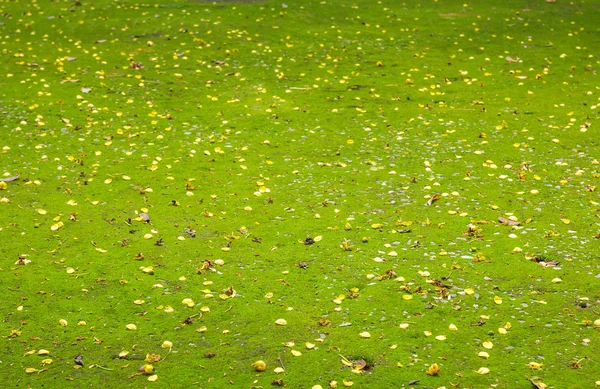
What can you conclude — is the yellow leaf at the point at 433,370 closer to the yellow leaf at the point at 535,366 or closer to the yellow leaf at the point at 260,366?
the yellow leaf at the point at 535,366

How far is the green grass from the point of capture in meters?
5.90

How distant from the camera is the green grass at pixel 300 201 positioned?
590cm

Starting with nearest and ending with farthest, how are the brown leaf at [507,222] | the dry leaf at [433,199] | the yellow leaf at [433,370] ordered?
the yellow leaf at [433,370] → the brown leaf at [507,222] → the dry leaf at [433,199]

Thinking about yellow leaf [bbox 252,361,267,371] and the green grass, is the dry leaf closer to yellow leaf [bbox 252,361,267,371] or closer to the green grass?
the green grass

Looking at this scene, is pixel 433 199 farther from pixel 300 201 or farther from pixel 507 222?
pixel 300 201

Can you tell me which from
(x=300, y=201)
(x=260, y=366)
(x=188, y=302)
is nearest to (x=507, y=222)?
(x=300, y=201)

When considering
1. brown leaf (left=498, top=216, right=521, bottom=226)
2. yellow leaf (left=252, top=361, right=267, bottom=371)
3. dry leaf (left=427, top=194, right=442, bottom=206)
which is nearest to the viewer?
yellow leaf (left=252, top=361, right=267, bottom=371)

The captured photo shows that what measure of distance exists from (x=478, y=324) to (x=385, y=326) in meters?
0.90

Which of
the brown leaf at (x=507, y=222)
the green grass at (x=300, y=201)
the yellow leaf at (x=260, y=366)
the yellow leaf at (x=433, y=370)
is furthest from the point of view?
the brown leaf at (x=507, y=222)

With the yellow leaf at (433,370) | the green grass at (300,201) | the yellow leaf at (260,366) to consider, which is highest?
the yellow leaf at (433,370)

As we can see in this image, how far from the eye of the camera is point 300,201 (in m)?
8.66

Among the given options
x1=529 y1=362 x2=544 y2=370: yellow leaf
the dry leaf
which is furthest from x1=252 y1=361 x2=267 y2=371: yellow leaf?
the dry leaf

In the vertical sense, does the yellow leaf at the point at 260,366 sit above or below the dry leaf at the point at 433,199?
above

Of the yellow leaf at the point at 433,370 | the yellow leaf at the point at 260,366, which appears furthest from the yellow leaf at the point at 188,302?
the yellow leaf at the point at 433,370
